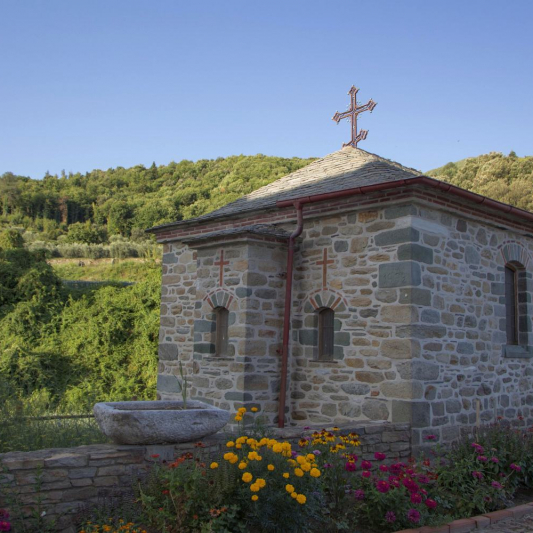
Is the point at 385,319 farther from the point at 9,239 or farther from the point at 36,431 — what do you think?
the point at 9,239

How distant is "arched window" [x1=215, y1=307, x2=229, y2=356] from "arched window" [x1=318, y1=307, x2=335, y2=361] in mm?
1404

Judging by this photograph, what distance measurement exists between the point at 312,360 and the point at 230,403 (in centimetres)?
133

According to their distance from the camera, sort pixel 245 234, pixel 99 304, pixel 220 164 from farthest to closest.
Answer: pixel 220 164
pixel 99 304
pixel 245 234

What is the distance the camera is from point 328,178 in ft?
33.1

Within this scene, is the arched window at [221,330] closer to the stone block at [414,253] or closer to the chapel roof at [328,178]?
the chapel roof at [328,178]

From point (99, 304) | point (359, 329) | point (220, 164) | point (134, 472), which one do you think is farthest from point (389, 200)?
point (220, 164)

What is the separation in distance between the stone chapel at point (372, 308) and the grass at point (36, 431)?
2.33 metres

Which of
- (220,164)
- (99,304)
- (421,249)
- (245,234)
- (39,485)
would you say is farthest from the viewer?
(220,164)

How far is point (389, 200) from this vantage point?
796 centimetres

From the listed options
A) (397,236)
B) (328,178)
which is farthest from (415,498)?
(328,178)

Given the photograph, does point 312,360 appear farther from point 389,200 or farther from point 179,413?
point 179,413

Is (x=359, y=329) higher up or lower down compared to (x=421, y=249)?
lower down

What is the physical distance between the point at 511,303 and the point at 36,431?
749 cm

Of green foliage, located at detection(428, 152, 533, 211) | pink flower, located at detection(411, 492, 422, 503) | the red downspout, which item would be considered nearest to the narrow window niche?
the red downspout
